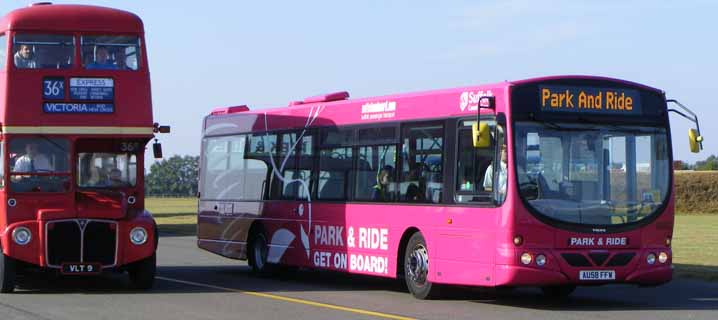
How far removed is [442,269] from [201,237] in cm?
929

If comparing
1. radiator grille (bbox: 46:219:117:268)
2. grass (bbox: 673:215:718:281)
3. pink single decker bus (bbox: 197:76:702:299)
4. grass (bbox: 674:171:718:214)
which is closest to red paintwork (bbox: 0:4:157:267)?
radiator grille (bbox: 46:219:117:268)

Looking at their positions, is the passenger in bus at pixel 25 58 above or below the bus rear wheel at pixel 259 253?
above

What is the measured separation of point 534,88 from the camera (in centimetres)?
1519

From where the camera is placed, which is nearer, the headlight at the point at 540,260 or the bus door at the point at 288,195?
the headlight at the point at 540,260

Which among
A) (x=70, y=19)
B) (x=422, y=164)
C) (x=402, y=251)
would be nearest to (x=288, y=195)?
(x=402, y=251)

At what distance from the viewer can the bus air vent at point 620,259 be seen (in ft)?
49.7

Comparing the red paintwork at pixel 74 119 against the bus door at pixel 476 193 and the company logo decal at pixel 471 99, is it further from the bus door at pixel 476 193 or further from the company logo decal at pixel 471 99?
the company logo decal at pixel 471 99

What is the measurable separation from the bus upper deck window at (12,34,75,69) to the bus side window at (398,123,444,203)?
5.25 m

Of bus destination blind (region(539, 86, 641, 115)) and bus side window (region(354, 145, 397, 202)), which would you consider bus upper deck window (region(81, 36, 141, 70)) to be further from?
bus destination blind (region(539, 86, 641, 115))

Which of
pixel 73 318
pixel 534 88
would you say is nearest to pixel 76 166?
pixel 73 318

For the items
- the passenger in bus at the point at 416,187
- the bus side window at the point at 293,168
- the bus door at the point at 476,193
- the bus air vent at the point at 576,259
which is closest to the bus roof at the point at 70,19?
the bus side window at the point at 293,168

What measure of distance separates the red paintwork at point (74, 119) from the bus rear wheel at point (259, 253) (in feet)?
11.1

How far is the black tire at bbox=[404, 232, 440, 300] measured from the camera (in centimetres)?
1647

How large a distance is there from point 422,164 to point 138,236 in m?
4.54
